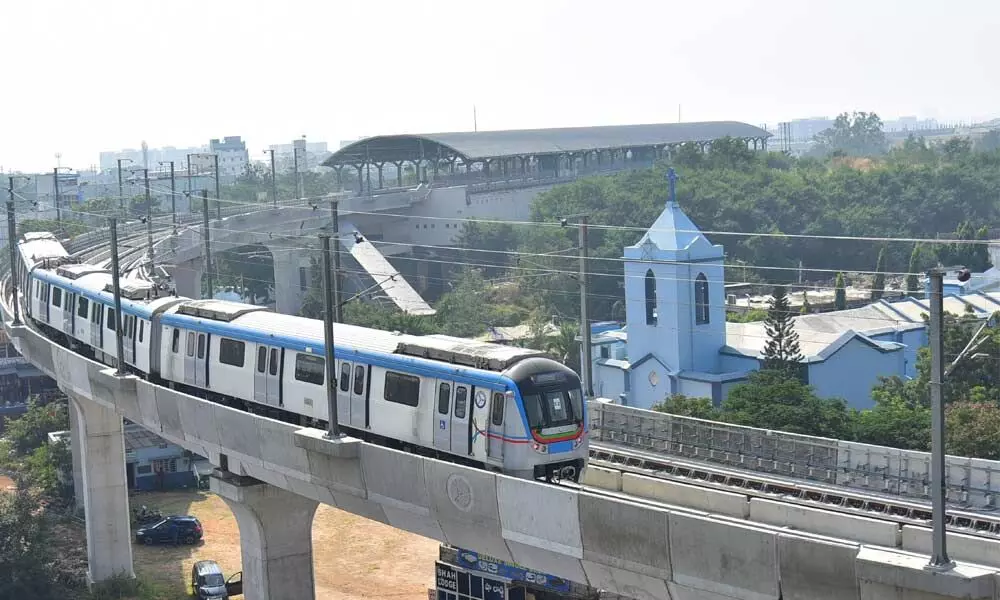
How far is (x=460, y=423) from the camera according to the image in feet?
67.9

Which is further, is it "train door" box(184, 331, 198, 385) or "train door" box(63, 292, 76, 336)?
"train door" box(63, 292, 76, 336)

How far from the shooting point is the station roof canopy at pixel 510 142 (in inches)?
3656

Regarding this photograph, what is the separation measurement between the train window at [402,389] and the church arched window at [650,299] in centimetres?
2399

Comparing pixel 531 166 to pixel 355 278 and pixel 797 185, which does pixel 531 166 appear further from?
pixel 355 278

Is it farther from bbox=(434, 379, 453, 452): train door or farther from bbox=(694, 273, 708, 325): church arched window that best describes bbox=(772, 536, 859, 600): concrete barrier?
bbox=(694, 273, 708, 325): church arched window

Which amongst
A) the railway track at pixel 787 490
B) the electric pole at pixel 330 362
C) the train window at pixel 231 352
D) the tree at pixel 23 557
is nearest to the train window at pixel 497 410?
the railway track at pixel 787 490

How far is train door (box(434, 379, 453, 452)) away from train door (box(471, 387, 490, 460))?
688 mm

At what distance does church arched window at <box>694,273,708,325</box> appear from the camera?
44656 millimetres

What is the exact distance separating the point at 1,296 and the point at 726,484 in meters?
35.9

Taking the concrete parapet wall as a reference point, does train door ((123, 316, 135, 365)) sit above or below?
above

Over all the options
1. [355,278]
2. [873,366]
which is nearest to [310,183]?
[355,278]

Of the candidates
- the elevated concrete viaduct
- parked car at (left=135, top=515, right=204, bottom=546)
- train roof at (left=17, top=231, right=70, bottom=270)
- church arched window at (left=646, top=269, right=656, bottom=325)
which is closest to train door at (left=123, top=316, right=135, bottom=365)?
the elevated concrete viaduct

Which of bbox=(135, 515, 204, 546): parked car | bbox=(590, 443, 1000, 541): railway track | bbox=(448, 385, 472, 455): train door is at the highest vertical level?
bbox=(448, 385, 472, 455): train door

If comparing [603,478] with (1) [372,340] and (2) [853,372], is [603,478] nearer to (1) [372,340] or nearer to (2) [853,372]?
(1) [372,340]
